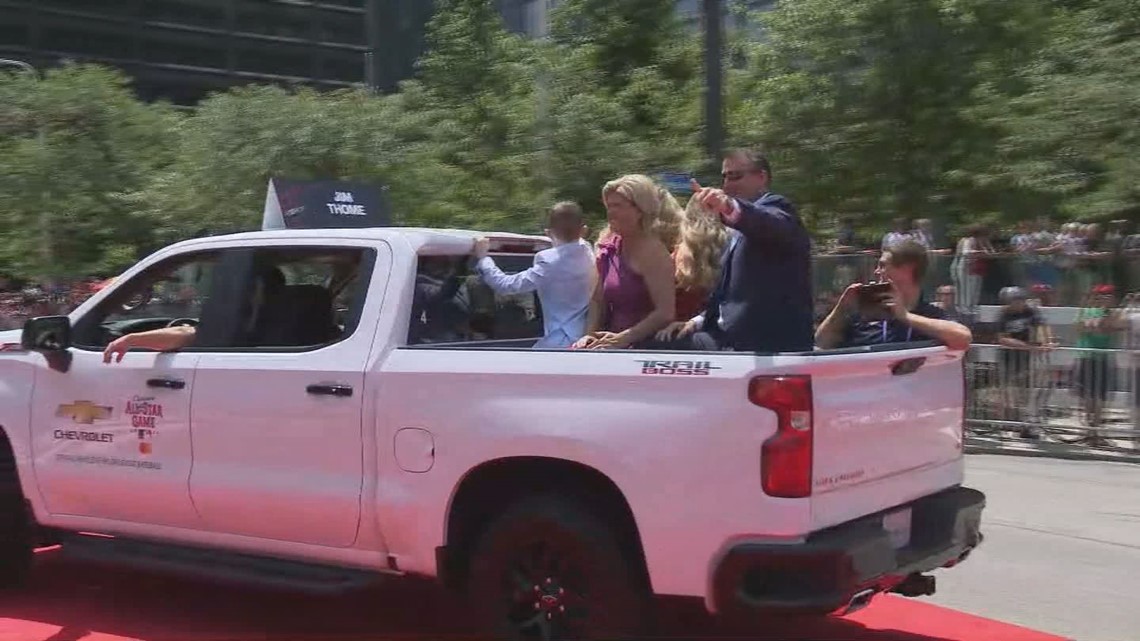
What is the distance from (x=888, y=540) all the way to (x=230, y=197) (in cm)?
1707

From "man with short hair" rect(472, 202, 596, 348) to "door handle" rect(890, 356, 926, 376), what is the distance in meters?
1.47

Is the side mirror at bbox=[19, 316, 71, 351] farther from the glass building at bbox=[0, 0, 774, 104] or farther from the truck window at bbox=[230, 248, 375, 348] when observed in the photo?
the glass building at bbox=[0, 0, 774, 104]

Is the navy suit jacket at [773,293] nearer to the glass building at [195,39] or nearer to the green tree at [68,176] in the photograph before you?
the green tree at [68,176]

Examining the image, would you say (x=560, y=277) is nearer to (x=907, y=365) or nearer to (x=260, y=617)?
(x=907, y=365)

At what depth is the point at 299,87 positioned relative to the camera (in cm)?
2259

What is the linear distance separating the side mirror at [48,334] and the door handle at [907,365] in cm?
373

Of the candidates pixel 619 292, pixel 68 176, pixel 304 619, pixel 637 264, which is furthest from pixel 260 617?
pixel 68 176

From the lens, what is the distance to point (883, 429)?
484cm

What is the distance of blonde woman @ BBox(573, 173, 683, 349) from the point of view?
5613 millimetres

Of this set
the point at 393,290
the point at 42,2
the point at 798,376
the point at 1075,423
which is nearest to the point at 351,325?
the point at 393,290

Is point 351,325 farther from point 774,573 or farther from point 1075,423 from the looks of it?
point 1075,423

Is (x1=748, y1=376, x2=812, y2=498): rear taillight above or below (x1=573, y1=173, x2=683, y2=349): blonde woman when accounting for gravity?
below

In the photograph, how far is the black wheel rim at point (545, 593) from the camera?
482 centimetres

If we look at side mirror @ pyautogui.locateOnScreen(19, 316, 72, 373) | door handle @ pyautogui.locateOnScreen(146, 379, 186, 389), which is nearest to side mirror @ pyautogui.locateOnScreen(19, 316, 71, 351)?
side mirror @ pyautogui.locateOnScreen(19, 316, 72, 373)
